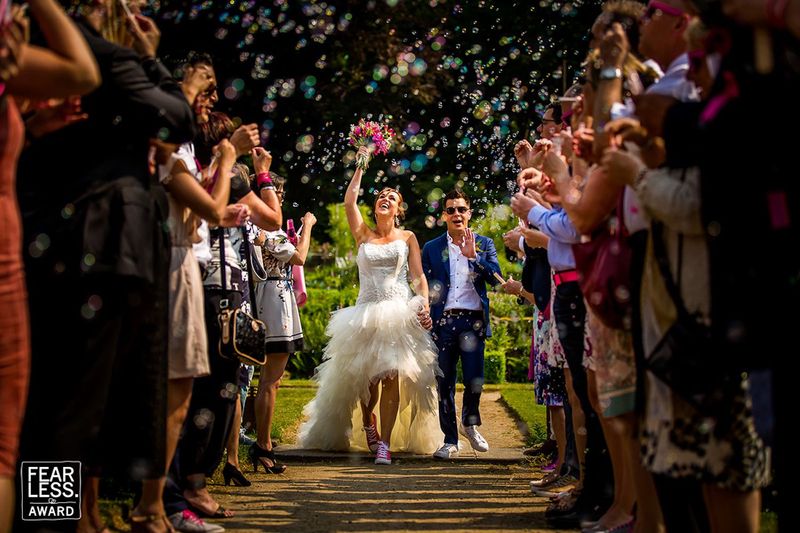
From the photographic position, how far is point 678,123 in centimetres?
340

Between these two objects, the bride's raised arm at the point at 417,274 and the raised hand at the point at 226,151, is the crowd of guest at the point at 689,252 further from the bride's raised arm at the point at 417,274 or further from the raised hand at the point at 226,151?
the bride's raised arm at the point at 417,274

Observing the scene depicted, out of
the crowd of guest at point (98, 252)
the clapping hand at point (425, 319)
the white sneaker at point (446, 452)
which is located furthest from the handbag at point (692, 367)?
the clapping hand at point (425, 319)

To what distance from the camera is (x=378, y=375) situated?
9.13 m

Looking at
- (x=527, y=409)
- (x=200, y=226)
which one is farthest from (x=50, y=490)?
(x=527, y=409)

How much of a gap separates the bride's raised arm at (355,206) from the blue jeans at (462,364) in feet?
3.78

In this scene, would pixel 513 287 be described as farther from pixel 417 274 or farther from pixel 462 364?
pixel 417 274

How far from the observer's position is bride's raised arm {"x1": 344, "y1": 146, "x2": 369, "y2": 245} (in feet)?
30.5

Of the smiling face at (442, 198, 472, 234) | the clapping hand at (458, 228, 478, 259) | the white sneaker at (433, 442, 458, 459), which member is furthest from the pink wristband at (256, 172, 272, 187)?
the white sneaker at (433, 442, 458, 459)

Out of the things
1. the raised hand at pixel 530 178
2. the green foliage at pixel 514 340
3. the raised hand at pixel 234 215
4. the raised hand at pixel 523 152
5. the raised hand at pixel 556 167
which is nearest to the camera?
the raised hand at pixel 556 167

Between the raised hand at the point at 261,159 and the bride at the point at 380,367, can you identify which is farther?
the bride at the point at 380,367

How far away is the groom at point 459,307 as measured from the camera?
9227 millimetres

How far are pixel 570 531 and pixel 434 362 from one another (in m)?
4.04

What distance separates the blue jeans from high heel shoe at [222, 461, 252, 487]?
2627mm

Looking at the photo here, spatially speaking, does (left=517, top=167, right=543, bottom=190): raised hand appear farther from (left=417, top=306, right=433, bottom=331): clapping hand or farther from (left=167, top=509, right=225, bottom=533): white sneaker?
(left=417, top=306, right=433, bottom=331): clapping hand
